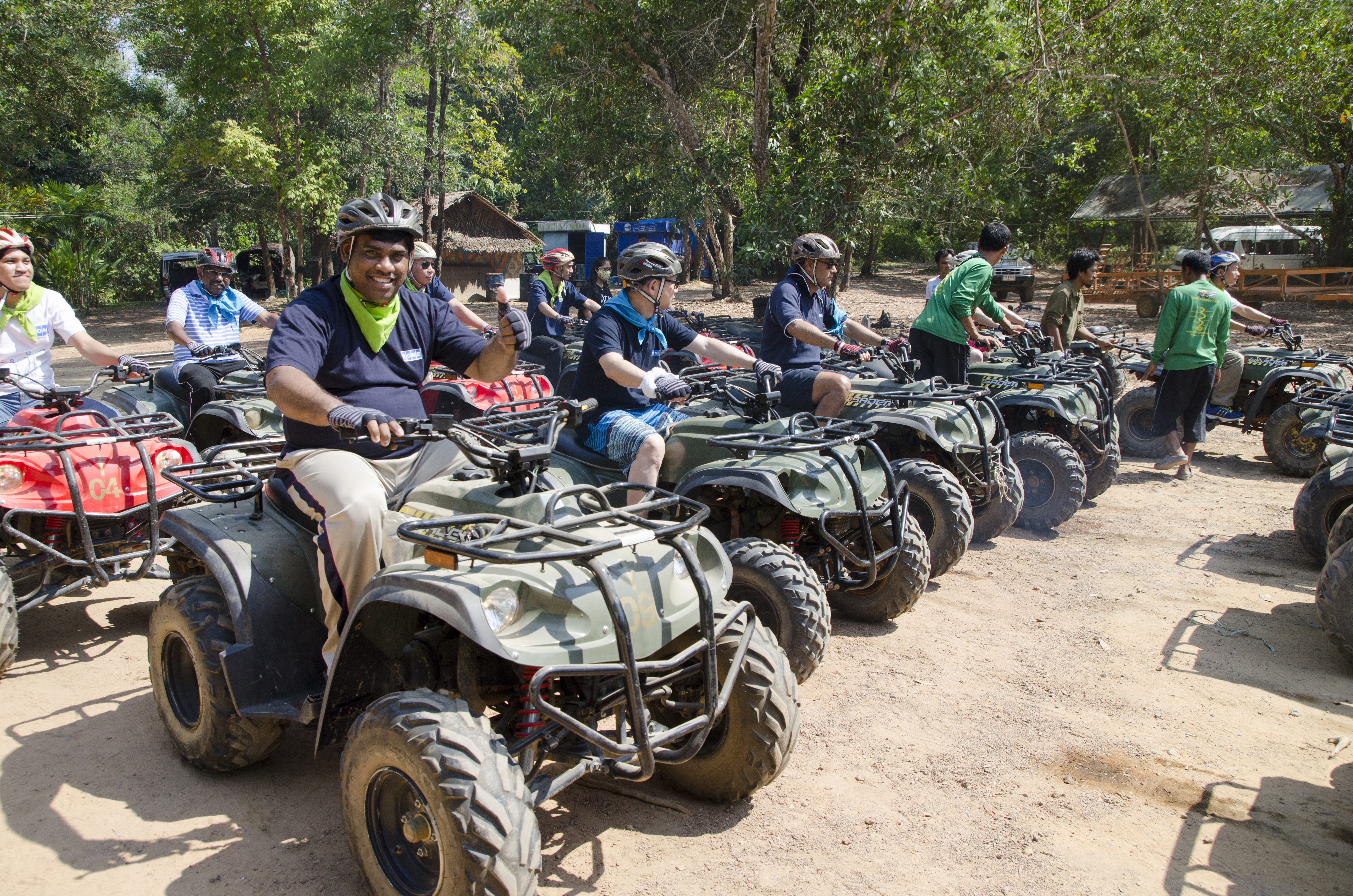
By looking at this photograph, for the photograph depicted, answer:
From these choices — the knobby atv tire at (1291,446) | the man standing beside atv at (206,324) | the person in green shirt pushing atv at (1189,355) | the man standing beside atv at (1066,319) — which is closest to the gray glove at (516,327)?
the man standing beside atv at (206,324)

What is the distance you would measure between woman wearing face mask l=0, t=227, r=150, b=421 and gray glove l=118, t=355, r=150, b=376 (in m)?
1.03

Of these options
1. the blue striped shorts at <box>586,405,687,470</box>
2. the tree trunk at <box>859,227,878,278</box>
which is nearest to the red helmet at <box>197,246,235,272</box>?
the blue striped shorts at <box>586,405,687,470</box>

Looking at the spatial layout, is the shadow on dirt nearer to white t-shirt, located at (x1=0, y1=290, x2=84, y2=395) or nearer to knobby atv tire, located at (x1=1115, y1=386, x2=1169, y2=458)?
white t-shirt, located at (x1=0, y1=290, x2=84, y2=395)

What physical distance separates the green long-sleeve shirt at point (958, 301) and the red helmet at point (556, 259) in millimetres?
4589

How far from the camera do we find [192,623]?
347 cm

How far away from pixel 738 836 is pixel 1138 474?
810 cm

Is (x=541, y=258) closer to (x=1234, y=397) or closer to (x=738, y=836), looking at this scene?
(x=1234, y=397)

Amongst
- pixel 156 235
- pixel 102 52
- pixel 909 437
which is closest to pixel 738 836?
pixel 909 437

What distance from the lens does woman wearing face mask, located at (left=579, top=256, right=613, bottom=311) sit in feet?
40.0

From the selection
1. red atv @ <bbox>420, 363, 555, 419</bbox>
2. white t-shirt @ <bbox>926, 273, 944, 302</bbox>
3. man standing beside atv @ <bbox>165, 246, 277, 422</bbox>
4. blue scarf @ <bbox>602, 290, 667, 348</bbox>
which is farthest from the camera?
white t-shirt @ <bbox>926, 273, 944, 302</bbox>

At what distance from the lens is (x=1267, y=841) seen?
3.34 meters

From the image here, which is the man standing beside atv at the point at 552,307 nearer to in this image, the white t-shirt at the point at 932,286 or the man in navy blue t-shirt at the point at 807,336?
the white t-shirt at the point at 932,286

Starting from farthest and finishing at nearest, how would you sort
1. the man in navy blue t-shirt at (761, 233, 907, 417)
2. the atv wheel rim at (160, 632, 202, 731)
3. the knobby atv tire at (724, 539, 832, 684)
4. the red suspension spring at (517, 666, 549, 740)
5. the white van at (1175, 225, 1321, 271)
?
the white van at (1175, 225, 1321, 271) < the man in navy blue t-shirt at (761, 233, 907, 417) < the knobby atv tire at (724, 539, 832, 684) < the atv wheel rim at (160, 632, 202, 731) < the red suspension spring at (517, 666, 549, 740)

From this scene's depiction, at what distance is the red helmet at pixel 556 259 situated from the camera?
35.8 feet
